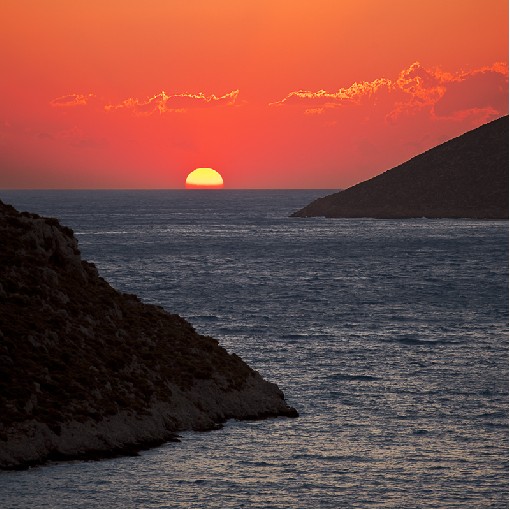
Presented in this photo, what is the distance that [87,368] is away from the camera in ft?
123

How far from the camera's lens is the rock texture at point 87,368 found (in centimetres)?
3406

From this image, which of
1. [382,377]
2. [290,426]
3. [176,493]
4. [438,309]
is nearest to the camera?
[176,493]

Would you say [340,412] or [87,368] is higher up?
[87,368]

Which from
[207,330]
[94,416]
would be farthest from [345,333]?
[94,416]

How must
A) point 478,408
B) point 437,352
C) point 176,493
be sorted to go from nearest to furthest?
1. point 176,493
2. point 478,408
3. point 437,352

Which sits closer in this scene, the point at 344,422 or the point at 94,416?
the point at 94,416

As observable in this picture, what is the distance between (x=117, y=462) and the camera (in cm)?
3309

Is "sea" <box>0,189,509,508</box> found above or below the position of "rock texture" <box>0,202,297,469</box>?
below

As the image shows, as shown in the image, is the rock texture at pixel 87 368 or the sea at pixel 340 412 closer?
the sea at pixel 340 412

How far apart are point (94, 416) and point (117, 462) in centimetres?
232

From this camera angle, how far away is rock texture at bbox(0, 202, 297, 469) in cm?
3406

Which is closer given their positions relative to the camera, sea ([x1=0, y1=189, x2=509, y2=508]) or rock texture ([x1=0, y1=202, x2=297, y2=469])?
sea ([x1=0, y1=189, x2=509, y2=508])

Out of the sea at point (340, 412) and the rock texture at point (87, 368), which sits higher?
the rock texture at point (87, 368)

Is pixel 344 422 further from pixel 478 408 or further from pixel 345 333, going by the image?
pixel 345 333
